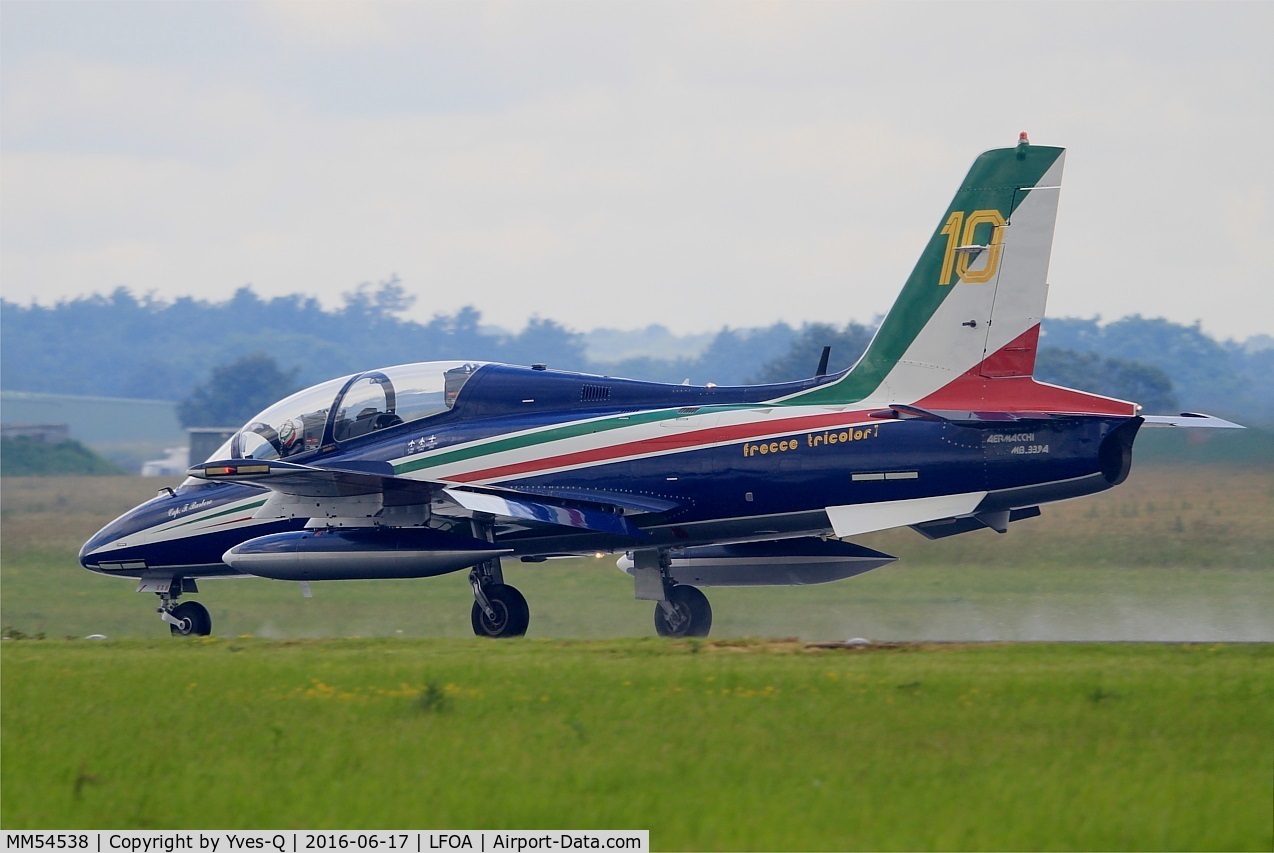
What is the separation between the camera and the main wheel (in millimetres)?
18750

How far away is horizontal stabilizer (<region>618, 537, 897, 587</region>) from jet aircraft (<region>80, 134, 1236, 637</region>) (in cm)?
3

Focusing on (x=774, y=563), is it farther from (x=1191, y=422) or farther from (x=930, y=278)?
(x=1191, y=422)

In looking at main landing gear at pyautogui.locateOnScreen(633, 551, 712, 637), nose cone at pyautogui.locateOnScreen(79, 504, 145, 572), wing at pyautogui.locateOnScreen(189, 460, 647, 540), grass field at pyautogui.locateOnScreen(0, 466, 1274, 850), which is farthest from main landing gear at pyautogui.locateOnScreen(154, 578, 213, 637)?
main landing gear at pyautogui.locateOnScreen(633, 551, 712, 637)

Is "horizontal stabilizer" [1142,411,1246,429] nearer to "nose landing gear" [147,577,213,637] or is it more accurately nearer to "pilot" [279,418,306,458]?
"pilot" [279,418,306,458]

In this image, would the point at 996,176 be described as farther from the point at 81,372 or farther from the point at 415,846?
the point at 81,372

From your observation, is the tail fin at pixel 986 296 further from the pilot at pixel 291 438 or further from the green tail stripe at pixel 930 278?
the pilot at pixel 291 438

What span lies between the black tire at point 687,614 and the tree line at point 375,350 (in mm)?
23628

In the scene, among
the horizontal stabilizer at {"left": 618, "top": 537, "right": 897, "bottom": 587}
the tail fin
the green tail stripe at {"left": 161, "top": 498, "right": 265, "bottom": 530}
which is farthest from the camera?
the green tail stripe at {"left": 161, "top": 498, "right": 265, "bottom": 530}

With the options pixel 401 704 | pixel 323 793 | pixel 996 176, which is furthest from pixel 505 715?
pixel 996 176

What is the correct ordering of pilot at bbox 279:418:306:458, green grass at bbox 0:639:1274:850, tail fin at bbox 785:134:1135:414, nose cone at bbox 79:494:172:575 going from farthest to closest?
nose cone at bbox 79:494:172:575 < pilot at bbox 279:418:306:458 < tail fin at bbox 785:134:1135:414 < green grass at bbox 0:639:1274:850

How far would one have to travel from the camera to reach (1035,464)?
16672 mm

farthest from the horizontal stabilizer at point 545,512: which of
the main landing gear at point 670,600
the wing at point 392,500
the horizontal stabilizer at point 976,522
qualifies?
the horizontal stabilizer at point 976,522

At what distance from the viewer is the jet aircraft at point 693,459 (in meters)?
17.0

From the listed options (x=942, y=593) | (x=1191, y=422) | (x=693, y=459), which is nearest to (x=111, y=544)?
(x=693, y=459)
